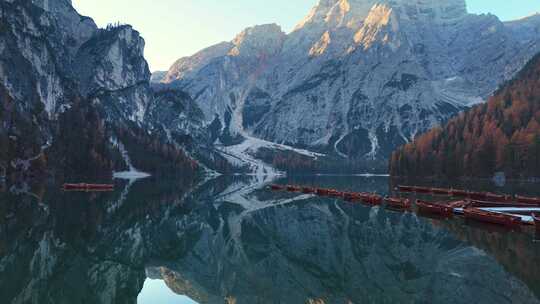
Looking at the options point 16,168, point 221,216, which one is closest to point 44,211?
point 221,216

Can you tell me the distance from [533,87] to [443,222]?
179 meters

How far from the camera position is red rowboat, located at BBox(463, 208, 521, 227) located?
48875 millimetres

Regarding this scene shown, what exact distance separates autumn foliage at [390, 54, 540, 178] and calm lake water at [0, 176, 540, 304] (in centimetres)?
11996

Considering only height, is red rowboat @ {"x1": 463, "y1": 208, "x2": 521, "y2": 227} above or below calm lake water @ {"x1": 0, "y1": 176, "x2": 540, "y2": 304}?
above

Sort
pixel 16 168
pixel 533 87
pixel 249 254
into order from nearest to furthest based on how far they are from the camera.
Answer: pixel 249 254 < pixel 16 168 < pixel 533 87

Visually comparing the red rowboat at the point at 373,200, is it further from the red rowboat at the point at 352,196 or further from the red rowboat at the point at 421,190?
the red rowboat at the point at 421,190

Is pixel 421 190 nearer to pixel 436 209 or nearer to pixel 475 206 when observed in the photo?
pixel 475 206

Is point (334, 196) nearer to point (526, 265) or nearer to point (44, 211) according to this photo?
point (44, 211)

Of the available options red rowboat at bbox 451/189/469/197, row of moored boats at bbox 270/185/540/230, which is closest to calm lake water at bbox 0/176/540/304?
row of moored boats at bbox 270/185/540/230

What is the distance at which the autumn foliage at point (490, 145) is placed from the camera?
512 ft

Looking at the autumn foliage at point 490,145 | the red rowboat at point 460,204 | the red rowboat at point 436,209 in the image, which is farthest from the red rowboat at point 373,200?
the autumn foliage at point 490,145

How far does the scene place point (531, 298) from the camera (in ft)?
75.0

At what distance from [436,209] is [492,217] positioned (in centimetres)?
1225

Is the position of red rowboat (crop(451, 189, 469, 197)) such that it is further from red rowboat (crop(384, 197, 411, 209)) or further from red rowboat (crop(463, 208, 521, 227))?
red rowboat (crop(463, 208, 521, 227))
